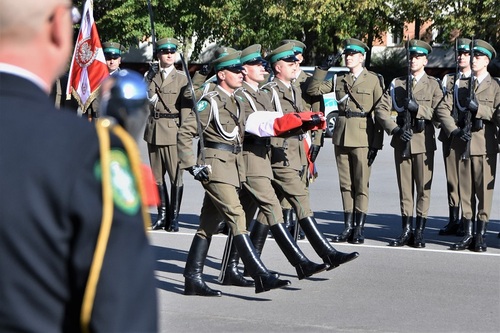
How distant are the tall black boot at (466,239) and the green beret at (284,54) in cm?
237

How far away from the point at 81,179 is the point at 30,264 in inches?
6.9

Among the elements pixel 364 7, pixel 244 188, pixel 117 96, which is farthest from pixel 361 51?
pixel 364 7

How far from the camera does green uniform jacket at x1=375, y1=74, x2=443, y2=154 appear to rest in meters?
10.3

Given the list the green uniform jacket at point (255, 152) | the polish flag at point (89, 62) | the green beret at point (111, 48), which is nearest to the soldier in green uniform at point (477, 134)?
the green uniform jacket at point (255, 152)

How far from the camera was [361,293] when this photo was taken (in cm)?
798

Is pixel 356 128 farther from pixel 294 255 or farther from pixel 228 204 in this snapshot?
pixel 228 204

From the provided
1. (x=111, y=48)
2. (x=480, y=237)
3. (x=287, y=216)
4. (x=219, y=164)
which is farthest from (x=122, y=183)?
(x=111, y=48)

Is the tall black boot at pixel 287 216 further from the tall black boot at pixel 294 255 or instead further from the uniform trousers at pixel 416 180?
the tall black boot at pixel 294 255

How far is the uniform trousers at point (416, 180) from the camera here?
10.4 m

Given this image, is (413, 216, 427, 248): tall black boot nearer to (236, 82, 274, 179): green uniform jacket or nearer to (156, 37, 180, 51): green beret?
(236, 82, 274, 179): green uniform jacket

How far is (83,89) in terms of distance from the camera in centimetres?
1143

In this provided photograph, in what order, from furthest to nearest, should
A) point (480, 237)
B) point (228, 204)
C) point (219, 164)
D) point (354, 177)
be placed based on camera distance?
point (354, 177), point (480, 237), point (219, 164), point (228, 204)

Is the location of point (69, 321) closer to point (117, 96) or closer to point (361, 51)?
point (117, 96)

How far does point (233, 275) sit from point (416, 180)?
279 centimetres
